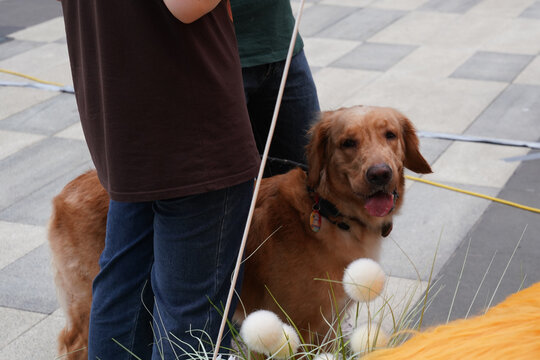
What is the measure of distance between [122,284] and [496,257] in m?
2.22

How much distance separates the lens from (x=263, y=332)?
1.32 metres

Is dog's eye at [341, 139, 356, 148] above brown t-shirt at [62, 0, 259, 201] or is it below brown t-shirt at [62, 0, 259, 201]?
below

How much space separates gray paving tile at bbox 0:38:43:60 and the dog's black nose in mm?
6099

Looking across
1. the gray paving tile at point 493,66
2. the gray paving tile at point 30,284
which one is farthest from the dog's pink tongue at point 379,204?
the gray paving tile at point 493,66

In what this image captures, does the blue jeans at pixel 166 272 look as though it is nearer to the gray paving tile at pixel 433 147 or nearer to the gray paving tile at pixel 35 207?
the gray paving tile at pixel 35 207

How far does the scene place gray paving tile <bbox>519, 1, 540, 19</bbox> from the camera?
8.16 m

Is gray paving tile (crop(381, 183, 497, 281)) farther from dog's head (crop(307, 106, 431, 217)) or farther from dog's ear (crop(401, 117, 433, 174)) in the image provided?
dog's head (crop(307, 106, 431, 217))

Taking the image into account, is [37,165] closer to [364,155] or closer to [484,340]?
[364,155]

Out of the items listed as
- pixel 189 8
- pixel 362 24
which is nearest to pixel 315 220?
pixel 189 8

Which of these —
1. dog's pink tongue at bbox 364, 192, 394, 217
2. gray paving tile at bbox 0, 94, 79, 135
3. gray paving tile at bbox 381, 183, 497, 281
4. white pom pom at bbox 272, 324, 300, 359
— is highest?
white pom pom at bbox 272, 324, 300, 359

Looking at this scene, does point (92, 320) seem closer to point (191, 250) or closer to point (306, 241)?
point (191, 250)

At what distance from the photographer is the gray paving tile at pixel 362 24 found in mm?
7800

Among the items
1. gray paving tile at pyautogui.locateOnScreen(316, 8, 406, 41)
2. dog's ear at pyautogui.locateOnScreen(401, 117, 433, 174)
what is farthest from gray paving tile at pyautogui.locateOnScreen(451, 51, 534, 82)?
dog's ear at pyautogui.locateOnScreen(401, 117, 433, 174)

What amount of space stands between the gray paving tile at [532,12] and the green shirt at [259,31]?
21.0 ft
